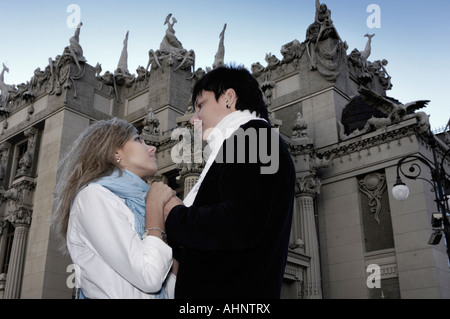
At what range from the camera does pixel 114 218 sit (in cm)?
244

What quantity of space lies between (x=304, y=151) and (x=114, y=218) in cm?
1653

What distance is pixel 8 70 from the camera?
97.1ft

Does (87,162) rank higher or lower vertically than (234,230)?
higher

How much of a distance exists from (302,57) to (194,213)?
21.0 m

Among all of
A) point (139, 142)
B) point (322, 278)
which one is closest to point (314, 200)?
point (322, 278)

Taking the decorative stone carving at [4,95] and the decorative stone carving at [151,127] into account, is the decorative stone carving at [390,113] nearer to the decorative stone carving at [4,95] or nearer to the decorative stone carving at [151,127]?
the decorative stone carving at [151,127]

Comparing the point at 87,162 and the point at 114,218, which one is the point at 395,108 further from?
the point at 114,218

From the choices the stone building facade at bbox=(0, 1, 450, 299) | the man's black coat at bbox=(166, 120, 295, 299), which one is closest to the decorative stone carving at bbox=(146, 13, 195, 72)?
the stone building facade at bbox=(0, 1, 450, 299)

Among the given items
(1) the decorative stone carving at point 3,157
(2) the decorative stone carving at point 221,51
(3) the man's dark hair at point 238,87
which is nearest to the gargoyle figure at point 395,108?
(2) the decorative stone carving at point 221,51

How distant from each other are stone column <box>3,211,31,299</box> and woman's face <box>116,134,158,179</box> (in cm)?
2083

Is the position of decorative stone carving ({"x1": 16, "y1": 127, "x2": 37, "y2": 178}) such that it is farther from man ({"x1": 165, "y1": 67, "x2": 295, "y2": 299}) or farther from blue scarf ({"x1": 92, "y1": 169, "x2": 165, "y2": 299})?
man ({"x1": 165, "y1": 67, "x2": 295, "y2": 299})

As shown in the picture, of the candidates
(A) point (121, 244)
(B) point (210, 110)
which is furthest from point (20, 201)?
(A) point (121, 244)

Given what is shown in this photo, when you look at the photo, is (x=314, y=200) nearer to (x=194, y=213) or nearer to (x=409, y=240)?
(x=409, y=240)

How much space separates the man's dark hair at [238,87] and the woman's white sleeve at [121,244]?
89cm
